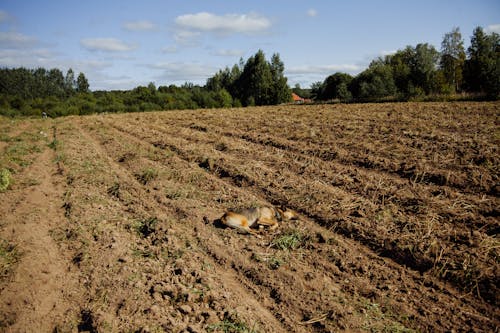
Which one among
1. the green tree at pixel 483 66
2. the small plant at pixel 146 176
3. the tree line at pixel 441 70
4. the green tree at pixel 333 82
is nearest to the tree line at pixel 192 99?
the green tree at pixel 333 82

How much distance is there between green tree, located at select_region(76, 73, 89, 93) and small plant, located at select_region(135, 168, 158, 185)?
A: 87819 mm

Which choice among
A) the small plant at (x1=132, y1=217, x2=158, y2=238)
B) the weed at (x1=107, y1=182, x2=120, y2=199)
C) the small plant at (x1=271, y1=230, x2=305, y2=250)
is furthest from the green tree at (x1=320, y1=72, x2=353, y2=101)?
the small plant at (x1=132, y1=217, x2=158, y2=238)

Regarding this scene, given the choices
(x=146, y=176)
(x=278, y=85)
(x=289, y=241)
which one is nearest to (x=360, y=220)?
(x=289, y=241)

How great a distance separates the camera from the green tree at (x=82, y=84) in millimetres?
80375

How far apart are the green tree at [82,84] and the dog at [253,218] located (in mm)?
91219

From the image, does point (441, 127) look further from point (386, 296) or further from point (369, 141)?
point (386, 296)

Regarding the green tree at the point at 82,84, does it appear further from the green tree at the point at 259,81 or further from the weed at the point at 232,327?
the weed at the point at 232,327

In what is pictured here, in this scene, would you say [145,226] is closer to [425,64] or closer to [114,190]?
[114,190]

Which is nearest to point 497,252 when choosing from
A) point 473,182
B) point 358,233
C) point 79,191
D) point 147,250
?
point 358,233

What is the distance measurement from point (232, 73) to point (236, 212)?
66349mm

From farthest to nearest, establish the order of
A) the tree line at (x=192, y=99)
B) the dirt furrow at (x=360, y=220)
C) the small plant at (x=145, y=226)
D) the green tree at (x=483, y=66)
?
1. the tree line at (x=192, y=99)
2. the green tree at (x=483, y=66)
3. the small plant at (x=145, y=226)
4. the dirt furrow at (x=360, y=220)

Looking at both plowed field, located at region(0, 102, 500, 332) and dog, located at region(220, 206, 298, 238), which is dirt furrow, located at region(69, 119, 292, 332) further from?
dog, located at region(220, 206, 298, 238)

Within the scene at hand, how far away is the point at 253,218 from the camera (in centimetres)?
437

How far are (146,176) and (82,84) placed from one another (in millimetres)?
A: 89749
